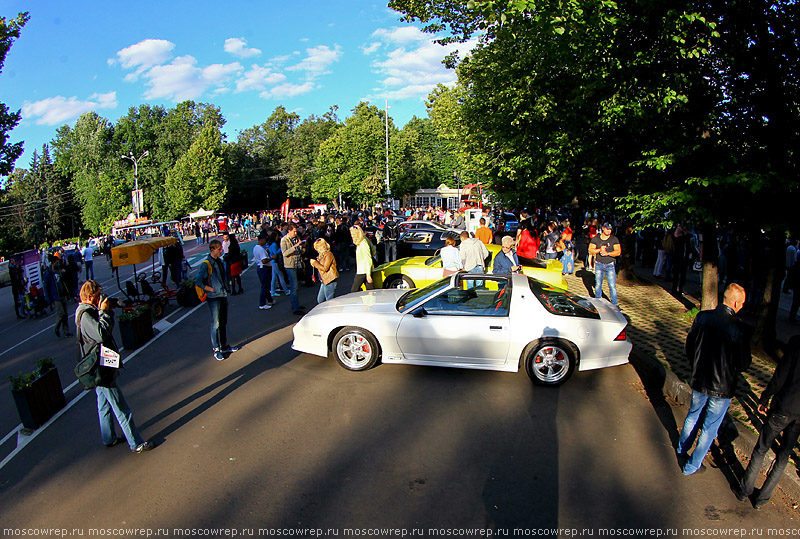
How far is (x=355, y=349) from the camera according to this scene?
266 inches

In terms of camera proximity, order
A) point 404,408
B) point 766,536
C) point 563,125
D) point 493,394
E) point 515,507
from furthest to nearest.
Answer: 1. point 563,125
2. point 493,394
3. point 404,408
4. point 515,507
5. point 766,536

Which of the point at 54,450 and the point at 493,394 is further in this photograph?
the point at 493,394

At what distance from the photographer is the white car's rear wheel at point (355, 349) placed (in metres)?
6.68

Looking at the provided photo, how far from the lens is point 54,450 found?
498 centimetres

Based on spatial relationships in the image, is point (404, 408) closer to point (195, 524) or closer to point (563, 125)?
point (195, 524)

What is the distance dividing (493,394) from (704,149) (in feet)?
17.1

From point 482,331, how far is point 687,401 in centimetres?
248

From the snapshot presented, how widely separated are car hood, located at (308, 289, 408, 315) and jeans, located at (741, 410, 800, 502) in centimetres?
414

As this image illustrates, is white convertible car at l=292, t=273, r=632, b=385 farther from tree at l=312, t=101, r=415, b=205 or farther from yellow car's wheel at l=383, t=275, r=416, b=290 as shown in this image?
tree at l=312, t=101, r=415, b=205

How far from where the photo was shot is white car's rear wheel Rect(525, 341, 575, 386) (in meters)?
6.20

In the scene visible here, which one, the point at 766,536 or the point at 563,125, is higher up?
the point at 563,125

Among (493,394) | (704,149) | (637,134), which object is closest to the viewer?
(493,394)

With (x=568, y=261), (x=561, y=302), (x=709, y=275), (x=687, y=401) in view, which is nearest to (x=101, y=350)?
(x=561, y=302)

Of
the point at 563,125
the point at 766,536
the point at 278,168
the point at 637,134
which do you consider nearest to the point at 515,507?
the point at 766,536
